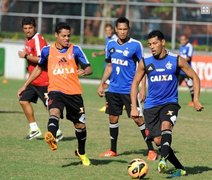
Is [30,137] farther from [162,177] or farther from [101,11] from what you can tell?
[101,11]

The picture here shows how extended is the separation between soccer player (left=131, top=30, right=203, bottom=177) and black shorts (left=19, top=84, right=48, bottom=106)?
4279 millimetres

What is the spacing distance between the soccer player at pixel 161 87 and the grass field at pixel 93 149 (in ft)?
1.98

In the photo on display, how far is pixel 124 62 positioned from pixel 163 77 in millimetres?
2397

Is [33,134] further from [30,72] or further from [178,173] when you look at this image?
[178,173]

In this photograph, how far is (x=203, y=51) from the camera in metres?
32.3

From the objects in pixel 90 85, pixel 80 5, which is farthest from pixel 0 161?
pixel 80 5

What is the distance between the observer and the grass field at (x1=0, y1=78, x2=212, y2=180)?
10758 mm

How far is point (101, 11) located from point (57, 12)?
2.10 meters

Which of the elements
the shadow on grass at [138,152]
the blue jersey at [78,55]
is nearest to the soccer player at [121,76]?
the shadow on grass at [138,152]

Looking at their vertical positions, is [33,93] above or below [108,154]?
above

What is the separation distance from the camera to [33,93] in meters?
15.1

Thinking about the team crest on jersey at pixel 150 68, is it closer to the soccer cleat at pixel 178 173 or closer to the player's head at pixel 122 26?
the soccer cleat at pixel 178 173

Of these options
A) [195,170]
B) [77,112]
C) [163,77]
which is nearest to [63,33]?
[77,112]

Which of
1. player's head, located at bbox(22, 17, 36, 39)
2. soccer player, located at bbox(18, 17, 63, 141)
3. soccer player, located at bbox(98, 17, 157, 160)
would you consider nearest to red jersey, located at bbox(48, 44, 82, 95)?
soccer player, located at bbox(98, 17, 157, 160)
